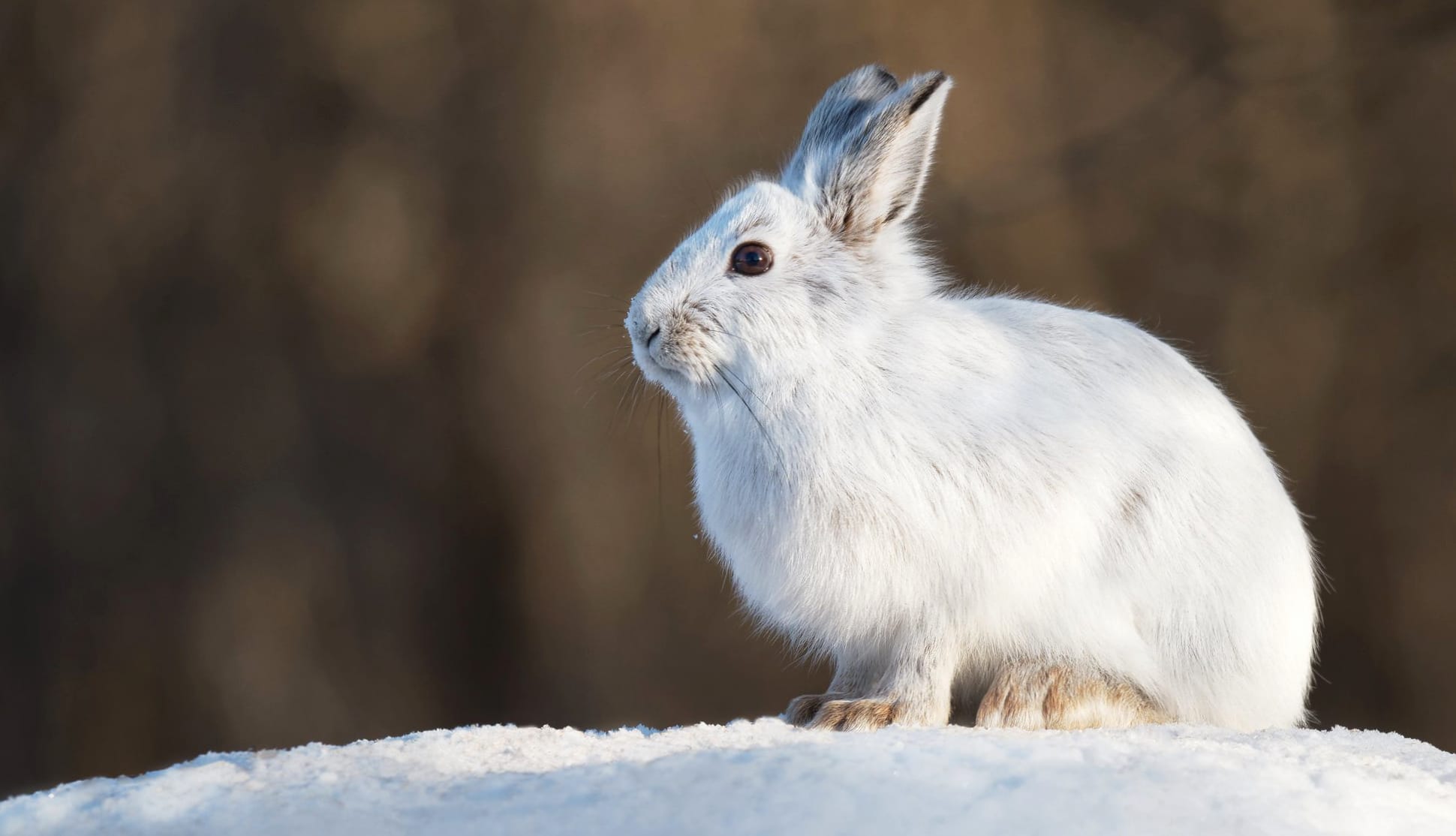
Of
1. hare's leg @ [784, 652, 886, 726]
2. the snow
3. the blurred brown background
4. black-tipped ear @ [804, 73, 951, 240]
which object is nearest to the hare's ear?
black-tipped ear @ [804, 73, 951, 240]

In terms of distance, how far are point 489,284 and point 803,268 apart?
5.38 feet

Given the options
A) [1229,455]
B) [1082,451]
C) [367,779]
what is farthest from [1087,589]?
[367,779]

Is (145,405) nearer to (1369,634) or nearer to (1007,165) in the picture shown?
(1007,165)

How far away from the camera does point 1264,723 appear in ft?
5.00

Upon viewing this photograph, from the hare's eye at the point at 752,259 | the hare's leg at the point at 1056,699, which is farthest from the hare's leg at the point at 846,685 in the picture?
the hare's eye at the point at 752,259

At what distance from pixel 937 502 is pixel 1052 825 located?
52 cm

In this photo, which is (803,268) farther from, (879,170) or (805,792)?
(805,792)

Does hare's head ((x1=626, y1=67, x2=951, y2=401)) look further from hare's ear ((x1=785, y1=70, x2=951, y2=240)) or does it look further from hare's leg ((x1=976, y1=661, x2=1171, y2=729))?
hare's leg ((x1=976, y1=661, x2=1171, y2=729))

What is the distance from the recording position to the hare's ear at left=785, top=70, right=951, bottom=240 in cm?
149

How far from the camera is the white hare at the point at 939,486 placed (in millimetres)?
1406

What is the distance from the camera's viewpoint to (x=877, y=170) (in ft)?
4.98

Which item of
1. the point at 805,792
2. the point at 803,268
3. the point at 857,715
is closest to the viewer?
the point at 805,792

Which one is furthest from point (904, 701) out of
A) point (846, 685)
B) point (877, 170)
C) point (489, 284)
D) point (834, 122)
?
point (489, 284)

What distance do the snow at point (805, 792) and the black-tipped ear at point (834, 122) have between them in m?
0.66
